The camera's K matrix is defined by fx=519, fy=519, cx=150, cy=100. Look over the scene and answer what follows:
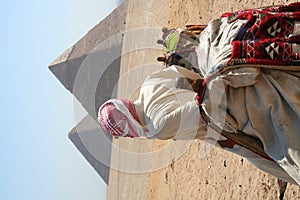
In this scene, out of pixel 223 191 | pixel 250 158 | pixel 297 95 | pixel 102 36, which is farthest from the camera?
pixel 102 36

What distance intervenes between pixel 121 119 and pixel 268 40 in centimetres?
50

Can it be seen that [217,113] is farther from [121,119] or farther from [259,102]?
[121,119]

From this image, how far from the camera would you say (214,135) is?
1.63 meters

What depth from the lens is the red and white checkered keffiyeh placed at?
1.58 metres

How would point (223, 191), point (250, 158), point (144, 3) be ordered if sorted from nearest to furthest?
point (250, 158) < point (223, 191) < point (144, 3)

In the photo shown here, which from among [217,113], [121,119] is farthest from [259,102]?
[121,119]

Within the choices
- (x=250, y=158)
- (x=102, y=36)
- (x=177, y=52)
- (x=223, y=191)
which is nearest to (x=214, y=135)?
(x=250, y=158)

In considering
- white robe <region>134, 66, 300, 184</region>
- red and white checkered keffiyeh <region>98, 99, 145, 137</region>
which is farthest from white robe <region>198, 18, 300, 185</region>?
red and white checkered keffiyeh <region>98, 99, 145, 137</region>

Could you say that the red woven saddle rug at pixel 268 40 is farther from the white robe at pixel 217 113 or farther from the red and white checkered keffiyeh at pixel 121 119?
the red and white checkered keffiyeh at pixel 121 119

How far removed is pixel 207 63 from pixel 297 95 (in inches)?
11.3

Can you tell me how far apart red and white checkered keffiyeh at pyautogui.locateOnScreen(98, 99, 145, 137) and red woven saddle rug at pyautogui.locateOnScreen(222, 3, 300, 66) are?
34 centimetres

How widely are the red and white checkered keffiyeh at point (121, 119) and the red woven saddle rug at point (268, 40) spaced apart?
13.4 inches

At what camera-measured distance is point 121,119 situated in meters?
1.59

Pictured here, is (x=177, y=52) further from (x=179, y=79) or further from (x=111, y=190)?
(x=111, y=190)
